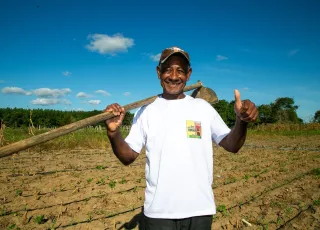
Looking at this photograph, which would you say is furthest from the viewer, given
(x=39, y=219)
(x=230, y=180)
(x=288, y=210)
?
(x=230, y=180)

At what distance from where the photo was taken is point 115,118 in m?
1.78

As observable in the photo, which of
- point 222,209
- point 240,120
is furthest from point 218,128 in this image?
point 222,209

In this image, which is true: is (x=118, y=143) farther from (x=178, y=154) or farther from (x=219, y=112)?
(x=219, y=112)

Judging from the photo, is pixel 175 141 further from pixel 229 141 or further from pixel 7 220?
pixel 7 220

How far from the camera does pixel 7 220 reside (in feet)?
11.5

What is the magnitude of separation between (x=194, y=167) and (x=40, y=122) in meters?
65.6

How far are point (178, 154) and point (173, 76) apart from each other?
576 mm

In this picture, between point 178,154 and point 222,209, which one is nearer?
point 178,154

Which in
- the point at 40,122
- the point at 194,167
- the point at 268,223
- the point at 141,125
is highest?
the point at 40,122

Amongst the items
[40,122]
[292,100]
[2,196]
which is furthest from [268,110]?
[2,196]

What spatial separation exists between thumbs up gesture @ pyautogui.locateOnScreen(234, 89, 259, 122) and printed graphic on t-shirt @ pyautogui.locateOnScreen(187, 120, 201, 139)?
27 centimetres

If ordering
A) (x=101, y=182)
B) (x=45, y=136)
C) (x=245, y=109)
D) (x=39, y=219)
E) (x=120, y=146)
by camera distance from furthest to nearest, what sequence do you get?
(x=101, y=182) < (x=39, y=219) < (x=45, y=136) < (x=120, y=146) < (x=245, y=109)

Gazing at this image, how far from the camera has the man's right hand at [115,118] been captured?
1.70m

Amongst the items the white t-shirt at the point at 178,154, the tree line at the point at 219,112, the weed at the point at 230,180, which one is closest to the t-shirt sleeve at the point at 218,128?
the white t-shirt at the point at 178,154
